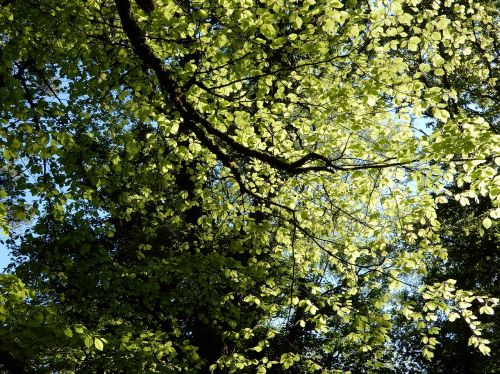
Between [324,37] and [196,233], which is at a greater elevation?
[324,37]

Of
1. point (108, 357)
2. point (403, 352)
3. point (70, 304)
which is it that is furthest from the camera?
point (403, 352)

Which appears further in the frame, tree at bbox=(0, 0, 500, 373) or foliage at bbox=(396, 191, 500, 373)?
foliage at bbox=(396, 191, 500, 373)

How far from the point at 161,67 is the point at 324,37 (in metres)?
3.81

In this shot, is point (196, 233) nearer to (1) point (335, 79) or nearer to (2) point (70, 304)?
(2) point (70, 304)

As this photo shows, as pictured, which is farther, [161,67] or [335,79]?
[335,79]

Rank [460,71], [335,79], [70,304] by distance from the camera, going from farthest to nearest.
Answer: [460,71], [70,304], [335,79]

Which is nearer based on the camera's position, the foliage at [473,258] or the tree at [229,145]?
the tree at [229,145]

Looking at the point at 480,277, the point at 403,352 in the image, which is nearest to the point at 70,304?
the point at 480,277

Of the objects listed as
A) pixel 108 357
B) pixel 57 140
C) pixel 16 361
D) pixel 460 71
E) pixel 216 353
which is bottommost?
pixel 16 361

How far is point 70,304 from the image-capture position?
10.6 meters

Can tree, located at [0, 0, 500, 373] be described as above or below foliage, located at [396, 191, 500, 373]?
below

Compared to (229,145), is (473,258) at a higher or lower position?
higher

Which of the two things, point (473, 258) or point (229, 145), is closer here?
point (229, 145)

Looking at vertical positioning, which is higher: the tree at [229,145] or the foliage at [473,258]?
→ the foliage at [473,258]
